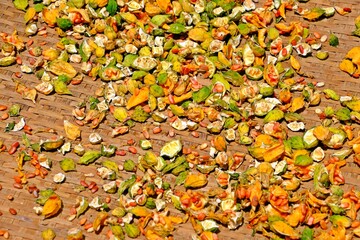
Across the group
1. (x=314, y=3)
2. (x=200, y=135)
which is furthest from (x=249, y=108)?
(x=314, y=3)

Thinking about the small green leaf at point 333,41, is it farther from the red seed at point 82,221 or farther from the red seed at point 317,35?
the red seed at point 82,221

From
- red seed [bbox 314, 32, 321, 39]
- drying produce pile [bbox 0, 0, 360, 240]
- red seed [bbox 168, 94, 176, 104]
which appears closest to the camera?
drying produce pile [bbox 0, 0, 360, 240]

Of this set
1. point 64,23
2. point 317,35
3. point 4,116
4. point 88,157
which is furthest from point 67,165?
point 317,35

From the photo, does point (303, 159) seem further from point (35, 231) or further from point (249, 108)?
point (35, 231)

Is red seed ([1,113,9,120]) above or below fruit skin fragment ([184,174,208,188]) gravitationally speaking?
above

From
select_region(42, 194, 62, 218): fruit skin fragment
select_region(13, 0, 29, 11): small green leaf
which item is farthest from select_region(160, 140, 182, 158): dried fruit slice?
select_region(13, 0, 29, 11): small green leaf

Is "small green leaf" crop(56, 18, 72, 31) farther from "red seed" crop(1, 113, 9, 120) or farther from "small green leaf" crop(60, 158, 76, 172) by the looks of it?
"small green leaf" crop(60, 158, 76, 172)

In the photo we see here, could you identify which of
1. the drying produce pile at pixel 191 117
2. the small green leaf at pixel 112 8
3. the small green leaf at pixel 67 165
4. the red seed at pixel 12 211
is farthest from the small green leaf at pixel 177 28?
the red seed at pixel 12 211

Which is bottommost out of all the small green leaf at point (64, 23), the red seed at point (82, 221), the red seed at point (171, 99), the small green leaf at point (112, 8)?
the red seed at point (82, 221)
